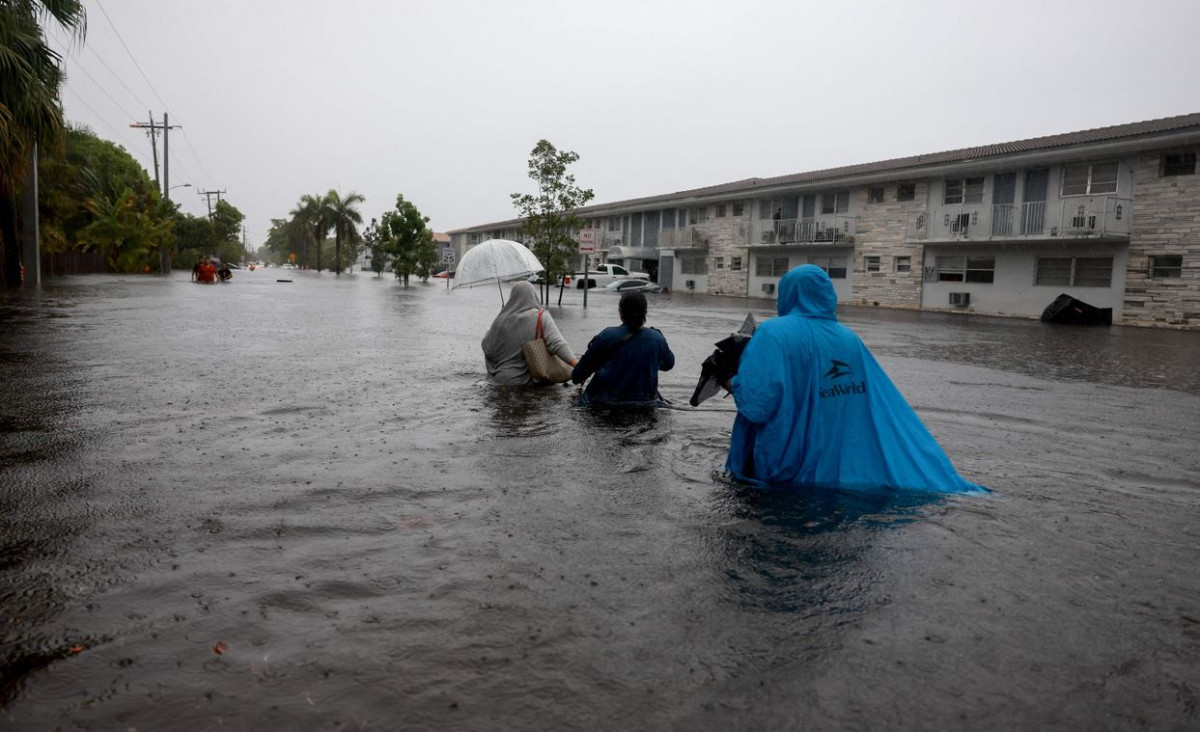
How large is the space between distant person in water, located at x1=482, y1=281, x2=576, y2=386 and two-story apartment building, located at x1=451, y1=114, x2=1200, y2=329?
24754mm

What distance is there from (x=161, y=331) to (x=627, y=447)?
11.5 m

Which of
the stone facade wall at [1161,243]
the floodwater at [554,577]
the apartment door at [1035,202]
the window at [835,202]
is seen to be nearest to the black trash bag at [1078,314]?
the stone facade wall at [1161,243]

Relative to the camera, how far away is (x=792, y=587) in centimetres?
367

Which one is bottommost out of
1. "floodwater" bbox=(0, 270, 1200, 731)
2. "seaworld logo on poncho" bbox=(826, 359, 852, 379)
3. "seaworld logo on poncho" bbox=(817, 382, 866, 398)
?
"floodwater" bbox=(0, 270, 1200, 731)

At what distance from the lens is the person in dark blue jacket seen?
7.62 meters

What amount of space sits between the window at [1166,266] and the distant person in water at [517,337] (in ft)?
83.7

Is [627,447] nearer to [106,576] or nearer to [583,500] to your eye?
[583,500]

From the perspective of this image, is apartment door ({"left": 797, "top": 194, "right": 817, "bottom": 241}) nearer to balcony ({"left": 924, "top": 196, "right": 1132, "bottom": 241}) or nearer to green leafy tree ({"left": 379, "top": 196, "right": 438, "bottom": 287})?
balcony ({"left": 924, "top": 196, "right": 1132, "bottom": 241})

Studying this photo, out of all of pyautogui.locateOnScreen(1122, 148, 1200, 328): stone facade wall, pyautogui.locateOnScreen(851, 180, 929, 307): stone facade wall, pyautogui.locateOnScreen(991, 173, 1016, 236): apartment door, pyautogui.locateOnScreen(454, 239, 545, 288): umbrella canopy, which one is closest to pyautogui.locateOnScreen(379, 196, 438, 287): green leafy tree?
pyautogui.locateOnScreen(851, 180, 929, 307): stone facade wall

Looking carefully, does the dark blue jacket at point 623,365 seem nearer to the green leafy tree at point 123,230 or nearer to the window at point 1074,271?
the window at point 1074,271

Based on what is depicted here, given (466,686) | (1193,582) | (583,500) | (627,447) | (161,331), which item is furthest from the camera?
(161,331)

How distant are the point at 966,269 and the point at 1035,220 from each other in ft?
12.7

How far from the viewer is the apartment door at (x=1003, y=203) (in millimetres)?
31375

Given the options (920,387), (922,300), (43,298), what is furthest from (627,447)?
(922,300)
